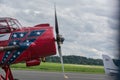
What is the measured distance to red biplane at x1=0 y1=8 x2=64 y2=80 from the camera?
41.7ft

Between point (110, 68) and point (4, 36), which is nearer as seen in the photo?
point (110, 68)

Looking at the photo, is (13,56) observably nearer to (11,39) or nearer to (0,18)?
(11,39)

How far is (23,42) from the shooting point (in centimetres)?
1273

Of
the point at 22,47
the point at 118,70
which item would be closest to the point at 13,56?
the point at 22,47

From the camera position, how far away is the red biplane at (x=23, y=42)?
1270cm

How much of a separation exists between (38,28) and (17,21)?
0.93 metres

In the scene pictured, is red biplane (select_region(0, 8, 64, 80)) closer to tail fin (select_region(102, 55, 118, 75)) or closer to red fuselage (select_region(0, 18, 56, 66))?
red fuselage (select_region(0, 18, 56, 66))

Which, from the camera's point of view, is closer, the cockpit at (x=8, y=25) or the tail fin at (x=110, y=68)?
the tail fin at (x=110, y=68)

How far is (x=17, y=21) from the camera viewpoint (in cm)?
1341

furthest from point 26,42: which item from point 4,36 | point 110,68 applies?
point 110,68

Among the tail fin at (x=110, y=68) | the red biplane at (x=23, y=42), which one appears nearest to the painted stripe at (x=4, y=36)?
the red biplane at (x=23, y=42)

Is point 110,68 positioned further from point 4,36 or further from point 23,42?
point 4,36

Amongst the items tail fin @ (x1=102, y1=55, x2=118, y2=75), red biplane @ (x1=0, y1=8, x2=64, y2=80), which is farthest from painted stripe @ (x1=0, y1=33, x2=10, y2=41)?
tail fin @ (x1=102, y1=55, x2=118, y2=75)

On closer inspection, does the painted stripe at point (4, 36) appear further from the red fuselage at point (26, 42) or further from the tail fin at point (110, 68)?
the tail fin at point (110, 68)
